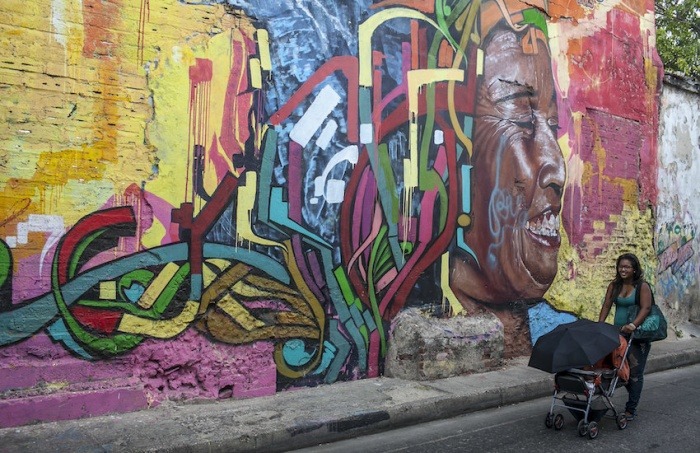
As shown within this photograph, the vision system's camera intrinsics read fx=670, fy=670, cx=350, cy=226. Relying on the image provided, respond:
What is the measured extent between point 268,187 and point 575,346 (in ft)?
10.8

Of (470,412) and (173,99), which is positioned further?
(470,412)

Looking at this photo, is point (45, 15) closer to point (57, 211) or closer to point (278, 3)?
point (57, 211)

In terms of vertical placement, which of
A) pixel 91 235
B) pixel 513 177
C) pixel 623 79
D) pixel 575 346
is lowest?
pixel 575 346

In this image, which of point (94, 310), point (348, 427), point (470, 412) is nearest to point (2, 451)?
point (94, 310)

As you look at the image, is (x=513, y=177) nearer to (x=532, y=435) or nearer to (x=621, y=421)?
(x=621, y=421)

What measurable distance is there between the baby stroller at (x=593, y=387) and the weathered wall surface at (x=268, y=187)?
2.21m

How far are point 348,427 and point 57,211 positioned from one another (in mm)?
3134

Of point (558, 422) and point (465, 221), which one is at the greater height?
point (465, 221)

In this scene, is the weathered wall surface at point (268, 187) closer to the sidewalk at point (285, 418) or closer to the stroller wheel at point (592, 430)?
the sidewalk at point (285, 418)

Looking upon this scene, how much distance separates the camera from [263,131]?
6.78 meters

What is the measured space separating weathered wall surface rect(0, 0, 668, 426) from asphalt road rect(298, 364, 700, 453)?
1265 millimetres

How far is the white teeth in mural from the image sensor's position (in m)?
9.45

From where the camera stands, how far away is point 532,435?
6.15 m

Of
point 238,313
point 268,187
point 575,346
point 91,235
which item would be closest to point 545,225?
point 575,346
